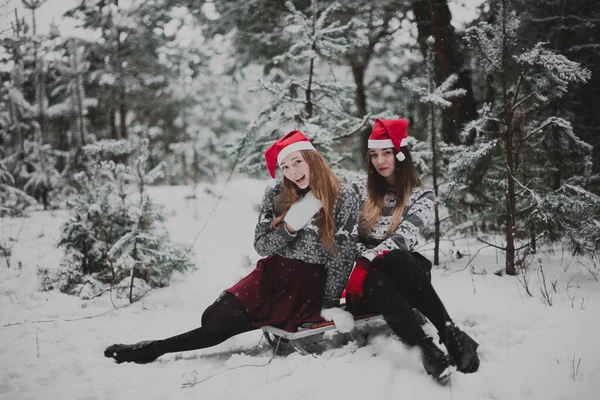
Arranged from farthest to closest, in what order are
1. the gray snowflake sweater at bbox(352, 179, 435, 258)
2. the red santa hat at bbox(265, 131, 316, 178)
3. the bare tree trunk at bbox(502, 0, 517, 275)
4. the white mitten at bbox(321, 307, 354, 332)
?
the bare tree trunk at bbox(502, 0, 517, 275) < the red santa hat at bbox(265, 131, 316, 178) < the gray snowflake sweater at bbox(352, 179, 435, 258) < the white mitten at bbox(321, 307, 354, 332)

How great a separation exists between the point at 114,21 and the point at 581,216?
10726 millimetres

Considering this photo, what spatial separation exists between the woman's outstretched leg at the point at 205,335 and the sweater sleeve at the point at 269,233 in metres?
0.42

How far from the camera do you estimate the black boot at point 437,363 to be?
218 cm

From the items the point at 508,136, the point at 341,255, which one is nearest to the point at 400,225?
the point at 341,255

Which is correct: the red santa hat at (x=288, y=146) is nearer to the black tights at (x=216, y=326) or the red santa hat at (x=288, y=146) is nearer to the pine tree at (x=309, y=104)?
the black tights at (x=216, y=326)

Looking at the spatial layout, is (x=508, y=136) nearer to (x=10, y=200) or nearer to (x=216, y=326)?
(x=216, y=326)

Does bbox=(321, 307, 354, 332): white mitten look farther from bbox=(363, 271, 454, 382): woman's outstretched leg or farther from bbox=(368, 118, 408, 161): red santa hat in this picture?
bbox=(368, 118, 408, 161): red santa hat

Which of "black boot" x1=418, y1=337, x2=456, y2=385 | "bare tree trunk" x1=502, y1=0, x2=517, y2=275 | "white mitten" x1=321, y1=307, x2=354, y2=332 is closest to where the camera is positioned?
"black boot" x1=418, y1=337, x2=456, y2=385

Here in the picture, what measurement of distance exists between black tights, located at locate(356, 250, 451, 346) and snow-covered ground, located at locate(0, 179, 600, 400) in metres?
0.24

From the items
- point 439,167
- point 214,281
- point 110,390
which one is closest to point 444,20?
point 439,167

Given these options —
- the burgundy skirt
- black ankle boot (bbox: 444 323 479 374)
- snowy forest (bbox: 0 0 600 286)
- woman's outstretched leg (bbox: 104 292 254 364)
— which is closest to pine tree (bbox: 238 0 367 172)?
snowy forest (bbox: 0 0 600 286)

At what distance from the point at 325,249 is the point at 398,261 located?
0.54 m

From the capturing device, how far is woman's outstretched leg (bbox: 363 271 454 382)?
7.26 feet

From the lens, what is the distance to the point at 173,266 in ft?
15.3
